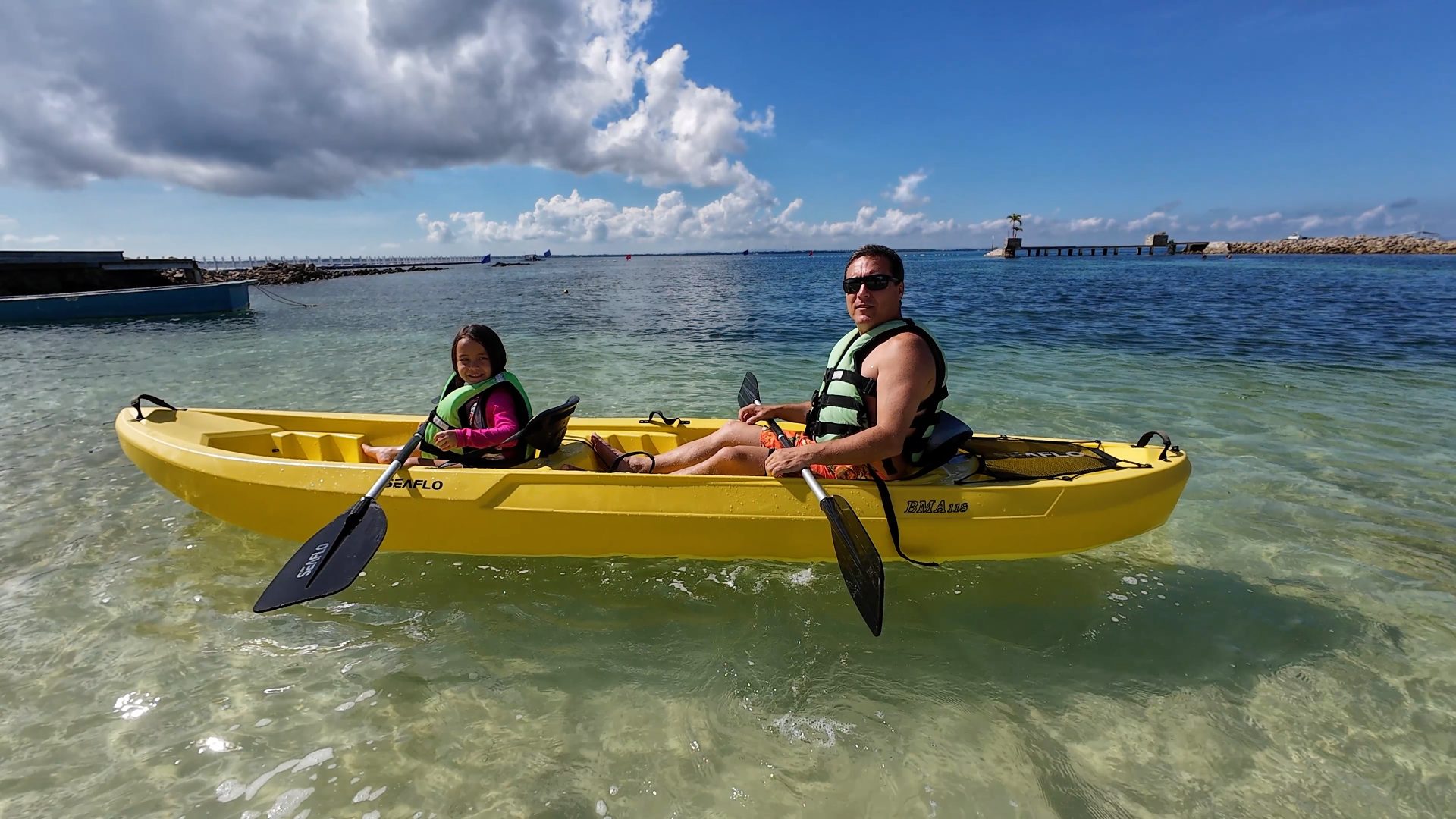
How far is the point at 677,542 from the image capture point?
13.0 ft

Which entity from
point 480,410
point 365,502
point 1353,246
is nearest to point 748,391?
point 480,410

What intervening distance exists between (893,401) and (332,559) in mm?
3084

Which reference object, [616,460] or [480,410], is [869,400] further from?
[480,410]

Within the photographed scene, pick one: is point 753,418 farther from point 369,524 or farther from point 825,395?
point 369,524

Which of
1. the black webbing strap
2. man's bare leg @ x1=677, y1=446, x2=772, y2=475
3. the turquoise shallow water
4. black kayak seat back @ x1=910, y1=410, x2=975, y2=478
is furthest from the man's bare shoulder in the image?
the turquoise shallow water

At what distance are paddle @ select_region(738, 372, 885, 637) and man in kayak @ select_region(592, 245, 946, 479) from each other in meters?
0.25

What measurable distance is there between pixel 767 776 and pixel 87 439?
8.59 m

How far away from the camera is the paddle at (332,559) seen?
327 centimetres

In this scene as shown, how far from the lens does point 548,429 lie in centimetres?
438

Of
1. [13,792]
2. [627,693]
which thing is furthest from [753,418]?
[13,792]

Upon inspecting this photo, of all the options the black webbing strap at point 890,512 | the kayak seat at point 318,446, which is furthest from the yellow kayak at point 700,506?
the kayak seat at point 318,446

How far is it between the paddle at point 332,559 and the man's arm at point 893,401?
251 centimetres

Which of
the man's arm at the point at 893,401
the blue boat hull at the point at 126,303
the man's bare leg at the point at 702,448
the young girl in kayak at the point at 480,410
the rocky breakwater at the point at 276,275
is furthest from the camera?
the rocky breakwater at the point at 276,275

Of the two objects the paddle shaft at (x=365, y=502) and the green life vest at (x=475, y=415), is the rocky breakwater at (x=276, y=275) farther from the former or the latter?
the paddle shaft at (x=365, y=502)
